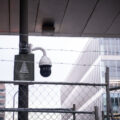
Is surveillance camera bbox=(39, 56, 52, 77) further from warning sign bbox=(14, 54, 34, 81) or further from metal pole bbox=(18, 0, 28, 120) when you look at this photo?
warning sign bbox=(14, 54, 34, 81)

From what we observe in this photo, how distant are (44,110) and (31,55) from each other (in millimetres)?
1464

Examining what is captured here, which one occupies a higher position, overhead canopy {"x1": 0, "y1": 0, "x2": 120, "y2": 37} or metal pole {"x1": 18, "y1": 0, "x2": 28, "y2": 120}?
overhead canopy {"x1": 0, "y1": 0, "x2": 120, "y2": 37}

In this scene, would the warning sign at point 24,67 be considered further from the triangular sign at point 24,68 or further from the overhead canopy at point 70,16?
the overhead canopy at point 70,16

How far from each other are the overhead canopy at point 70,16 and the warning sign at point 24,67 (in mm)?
2530

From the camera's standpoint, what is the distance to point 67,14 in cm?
899

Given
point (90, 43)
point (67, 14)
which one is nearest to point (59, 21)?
point (67, 14)

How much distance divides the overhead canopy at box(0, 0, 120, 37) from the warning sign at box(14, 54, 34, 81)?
2530 millimetres

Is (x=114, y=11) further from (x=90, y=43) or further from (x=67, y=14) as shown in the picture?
(x=90, y=43)

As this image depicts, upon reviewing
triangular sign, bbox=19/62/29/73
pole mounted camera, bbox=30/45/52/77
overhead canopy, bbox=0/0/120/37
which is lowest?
triangular sign, bbox=19/62/29/73

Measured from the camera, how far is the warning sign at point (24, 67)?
5.84 m

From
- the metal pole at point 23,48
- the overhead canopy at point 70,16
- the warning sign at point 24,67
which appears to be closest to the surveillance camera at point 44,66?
the metal pole at point 23,48

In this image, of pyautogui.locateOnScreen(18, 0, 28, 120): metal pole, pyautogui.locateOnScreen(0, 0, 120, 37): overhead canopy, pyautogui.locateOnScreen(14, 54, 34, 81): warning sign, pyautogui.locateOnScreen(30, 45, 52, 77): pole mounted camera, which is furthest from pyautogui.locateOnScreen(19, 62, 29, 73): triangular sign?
pyautogui.locateOnScreen(0, 0, 120, 37): overhead canopy

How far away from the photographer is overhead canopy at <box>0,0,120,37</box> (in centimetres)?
845

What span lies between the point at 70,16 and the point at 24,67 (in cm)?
356
